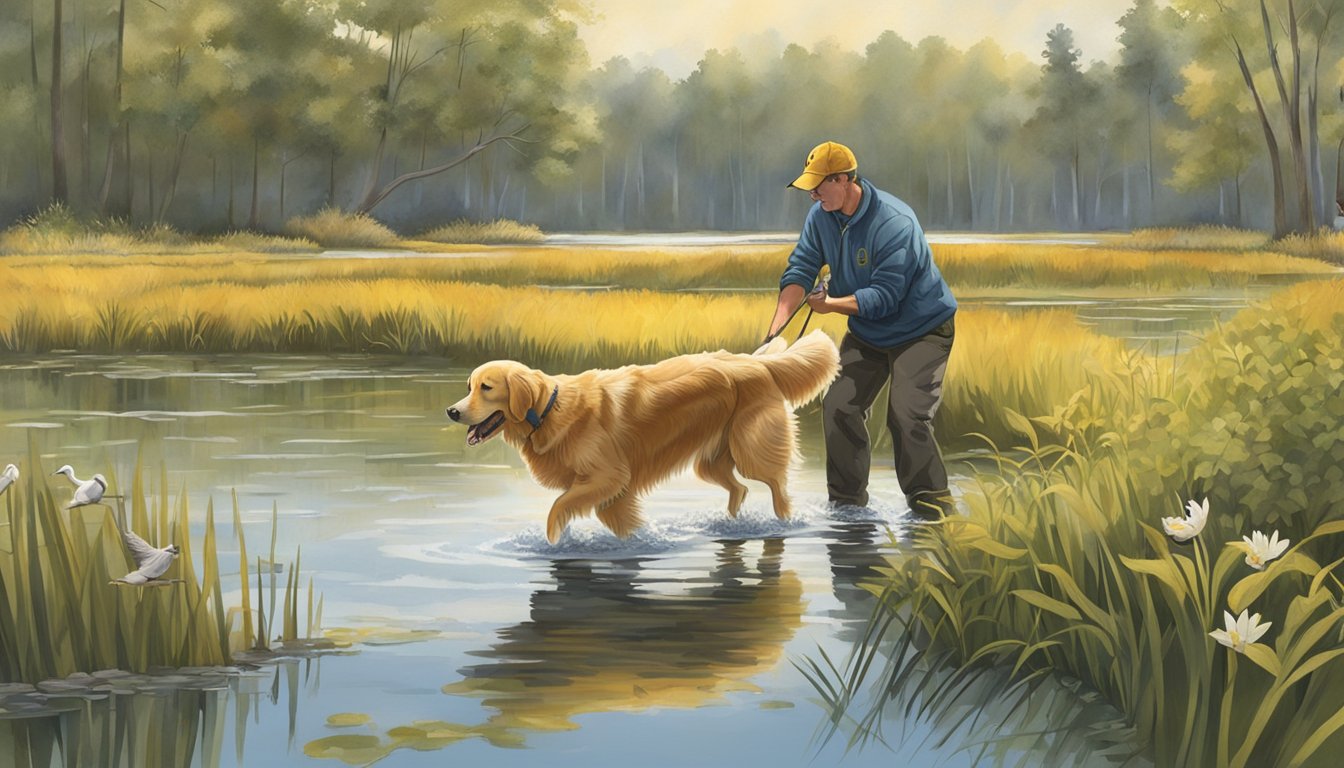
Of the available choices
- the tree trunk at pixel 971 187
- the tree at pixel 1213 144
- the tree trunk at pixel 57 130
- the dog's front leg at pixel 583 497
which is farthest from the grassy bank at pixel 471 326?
the tree trunk at pixel 971 187

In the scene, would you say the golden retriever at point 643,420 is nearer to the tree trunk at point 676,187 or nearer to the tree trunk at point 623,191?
the tree trunk at point 623,191

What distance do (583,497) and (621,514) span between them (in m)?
0.25

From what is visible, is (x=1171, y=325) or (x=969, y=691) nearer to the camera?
(x=969, y=691)

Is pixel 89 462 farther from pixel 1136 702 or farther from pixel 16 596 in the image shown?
pixel 1136 702

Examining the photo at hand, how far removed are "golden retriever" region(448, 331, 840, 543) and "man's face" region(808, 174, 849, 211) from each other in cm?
69

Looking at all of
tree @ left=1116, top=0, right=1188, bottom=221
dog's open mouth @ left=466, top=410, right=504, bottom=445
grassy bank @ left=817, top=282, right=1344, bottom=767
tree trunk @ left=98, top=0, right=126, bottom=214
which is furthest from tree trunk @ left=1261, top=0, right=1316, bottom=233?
grassy bank @ left=817, top=282, right=1344, bottom=767

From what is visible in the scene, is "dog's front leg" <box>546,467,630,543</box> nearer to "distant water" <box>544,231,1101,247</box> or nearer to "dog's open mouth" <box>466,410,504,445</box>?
"dog's open mouth" <box>466,410,504,445</box>

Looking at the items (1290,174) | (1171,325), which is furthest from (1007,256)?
(1290,174)

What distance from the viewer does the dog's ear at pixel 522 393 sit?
820cm

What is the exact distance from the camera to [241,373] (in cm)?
1706

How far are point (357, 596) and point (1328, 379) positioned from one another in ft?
12.4

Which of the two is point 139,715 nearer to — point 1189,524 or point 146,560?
point 146,560

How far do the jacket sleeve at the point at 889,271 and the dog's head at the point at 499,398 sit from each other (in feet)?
5.34

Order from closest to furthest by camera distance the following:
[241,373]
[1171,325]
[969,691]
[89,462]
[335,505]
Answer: [969,691] < [335,505] < [89,462] < [241,373] < [1171,325]
